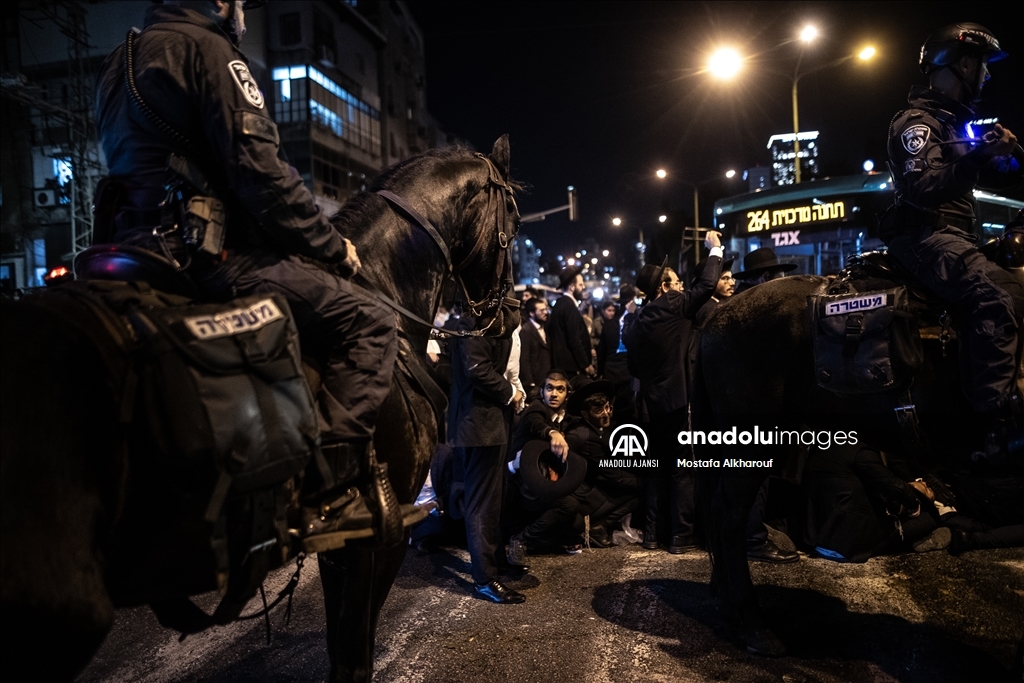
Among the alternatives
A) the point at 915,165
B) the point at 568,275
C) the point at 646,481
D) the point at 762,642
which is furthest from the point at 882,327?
the point at 568,275

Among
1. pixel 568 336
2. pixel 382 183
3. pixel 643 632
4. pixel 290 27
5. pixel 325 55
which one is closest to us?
pixel 382 183

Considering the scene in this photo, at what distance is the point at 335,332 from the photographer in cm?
247

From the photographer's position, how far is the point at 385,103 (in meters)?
47.2

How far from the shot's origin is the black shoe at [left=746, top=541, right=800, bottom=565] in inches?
226

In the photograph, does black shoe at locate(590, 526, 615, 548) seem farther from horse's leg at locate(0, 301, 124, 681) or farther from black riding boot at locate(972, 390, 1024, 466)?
horse's leg at locate(0, 301, 124, 681)

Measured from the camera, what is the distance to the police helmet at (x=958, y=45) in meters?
3.85

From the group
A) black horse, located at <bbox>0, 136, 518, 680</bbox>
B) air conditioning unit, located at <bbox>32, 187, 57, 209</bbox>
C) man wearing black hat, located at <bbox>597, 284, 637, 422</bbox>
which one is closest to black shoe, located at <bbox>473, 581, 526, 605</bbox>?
man wearing black hat, located at <bbox>597, 284, 637, 422</bbox>

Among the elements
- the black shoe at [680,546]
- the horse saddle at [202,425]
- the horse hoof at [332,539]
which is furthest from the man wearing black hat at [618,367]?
the horse saddle at [202,425]

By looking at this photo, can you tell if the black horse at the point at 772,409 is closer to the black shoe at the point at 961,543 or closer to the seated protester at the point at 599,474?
the seated protester at the point at 599,474

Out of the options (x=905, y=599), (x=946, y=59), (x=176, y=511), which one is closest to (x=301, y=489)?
(x=176, y=511)

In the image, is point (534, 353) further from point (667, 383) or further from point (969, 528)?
point (969, 528)

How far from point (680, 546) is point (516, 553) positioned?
160cm

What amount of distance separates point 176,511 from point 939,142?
429cm

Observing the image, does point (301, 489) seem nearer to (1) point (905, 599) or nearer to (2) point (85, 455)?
(2) point (85, 455)
